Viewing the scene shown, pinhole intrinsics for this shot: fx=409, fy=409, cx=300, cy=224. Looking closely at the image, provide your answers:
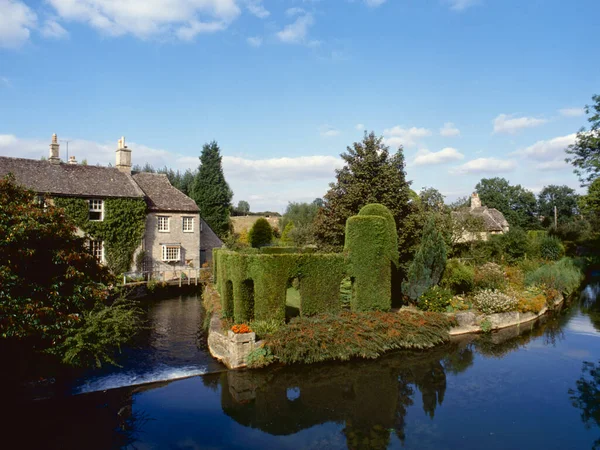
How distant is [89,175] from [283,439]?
91.7 feet

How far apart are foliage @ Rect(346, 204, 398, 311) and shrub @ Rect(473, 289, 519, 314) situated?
498 centimetres

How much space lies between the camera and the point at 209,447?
27.6 ft

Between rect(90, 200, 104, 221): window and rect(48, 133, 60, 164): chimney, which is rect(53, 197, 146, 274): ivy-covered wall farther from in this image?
rect(48, 133, 60, 164): chimney

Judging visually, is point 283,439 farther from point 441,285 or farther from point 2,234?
point 441,285

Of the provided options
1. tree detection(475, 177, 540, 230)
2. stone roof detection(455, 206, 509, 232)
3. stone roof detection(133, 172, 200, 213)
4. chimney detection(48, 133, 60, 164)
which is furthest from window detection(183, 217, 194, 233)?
tree detection(475, 177, 540, 230)

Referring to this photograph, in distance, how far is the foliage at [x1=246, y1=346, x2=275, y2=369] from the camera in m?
12.9

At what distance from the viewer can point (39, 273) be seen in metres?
10.1

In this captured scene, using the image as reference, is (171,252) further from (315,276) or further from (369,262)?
(369,262)

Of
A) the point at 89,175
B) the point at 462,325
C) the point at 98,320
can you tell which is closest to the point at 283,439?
the point at 98,320

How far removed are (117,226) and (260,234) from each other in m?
23.1

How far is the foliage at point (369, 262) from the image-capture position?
16.2 metres

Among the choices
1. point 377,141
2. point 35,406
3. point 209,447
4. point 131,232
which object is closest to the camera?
point 209,447

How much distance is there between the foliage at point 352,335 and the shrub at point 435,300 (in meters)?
1.58

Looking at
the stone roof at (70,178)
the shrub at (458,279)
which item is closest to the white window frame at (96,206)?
the stone roof at (70,178)
